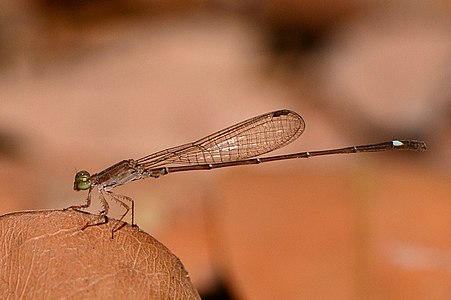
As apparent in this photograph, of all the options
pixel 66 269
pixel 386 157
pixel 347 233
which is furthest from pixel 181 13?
pixel 66 269

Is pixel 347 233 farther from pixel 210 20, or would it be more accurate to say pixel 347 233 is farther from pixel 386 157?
pixel 210 20

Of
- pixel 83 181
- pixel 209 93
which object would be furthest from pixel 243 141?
pixel 209 93

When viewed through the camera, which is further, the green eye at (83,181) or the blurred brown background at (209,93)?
the blurred brown background at (209,93)

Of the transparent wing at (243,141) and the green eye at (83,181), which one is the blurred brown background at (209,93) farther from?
the green eye at (83,181)

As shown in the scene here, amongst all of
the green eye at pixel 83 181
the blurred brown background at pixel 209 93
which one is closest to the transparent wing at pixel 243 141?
the blurred brown background at pixel 209 93

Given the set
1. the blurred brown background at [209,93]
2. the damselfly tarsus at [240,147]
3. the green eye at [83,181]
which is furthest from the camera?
the blurred brown background at [209,93]

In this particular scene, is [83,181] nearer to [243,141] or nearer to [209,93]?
[243,141]
